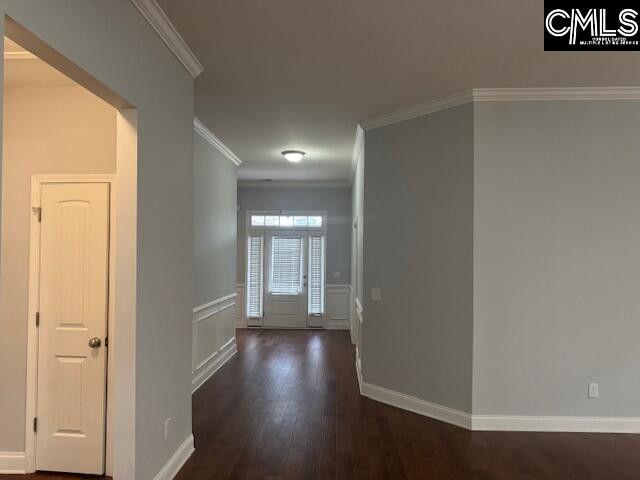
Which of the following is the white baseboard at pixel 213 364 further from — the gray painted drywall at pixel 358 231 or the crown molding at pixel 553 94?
the crown molding at pixel 553 94

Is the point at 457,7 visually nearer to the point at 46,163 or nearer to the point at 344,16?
the point at 344,16

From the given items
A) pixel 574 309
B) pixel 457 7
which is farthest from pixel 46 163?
pixel 574 309

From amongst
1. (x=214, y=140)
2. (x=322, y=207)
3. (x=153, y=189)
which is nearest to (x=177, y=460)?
(x=153, y=189)

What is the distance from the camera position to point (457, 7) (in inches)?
102

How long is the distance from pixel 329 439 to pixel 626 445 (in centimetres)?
235

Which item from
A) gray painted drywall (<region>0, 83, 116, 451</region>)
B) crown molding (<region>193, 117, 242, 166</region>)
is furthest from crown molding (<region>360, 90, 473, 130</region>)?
gray painted drywall (<region>0, 83, 116, 451</region>)

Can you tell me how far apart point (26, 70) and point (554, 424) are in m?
4.81

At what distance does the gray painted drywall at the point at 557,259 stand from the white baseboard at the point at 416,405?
0.58 feet

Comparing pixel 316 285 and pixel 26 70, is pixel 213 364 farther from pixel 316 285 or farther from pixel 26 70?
pixel 26 70

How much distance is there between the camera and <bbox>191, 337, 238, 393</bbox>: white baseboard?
496 centimetres

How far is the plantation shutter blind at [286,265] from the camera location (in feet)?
30.0

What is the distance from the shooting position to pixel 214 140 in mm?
5621

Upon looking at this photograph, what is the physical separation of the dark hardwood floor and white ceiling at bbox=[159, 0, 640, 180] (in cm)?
293
